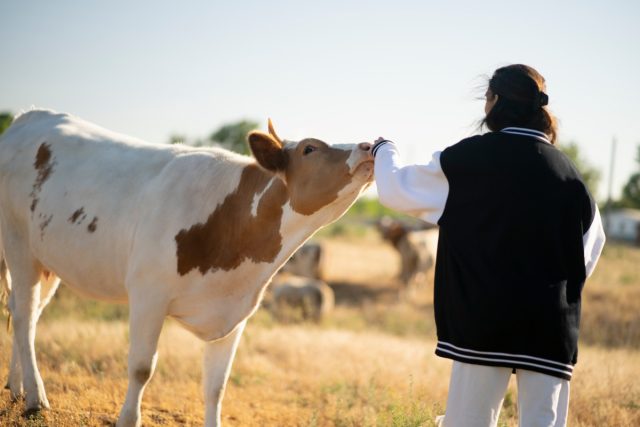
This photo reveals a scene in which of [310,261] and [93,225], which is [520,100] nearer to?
[93,225]

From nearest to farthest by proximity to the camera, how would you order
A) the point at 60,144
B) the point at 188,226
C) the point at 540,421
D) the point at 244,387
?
1. the point at 540,421
2. the point at 188,226
3. the point at 60,144
4. the point at 244,387

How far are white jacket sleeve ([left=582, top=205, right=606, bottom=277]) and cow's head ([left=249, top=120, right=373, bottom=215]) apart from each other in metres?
1.32

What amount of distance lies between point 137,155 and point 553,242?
10.5ft

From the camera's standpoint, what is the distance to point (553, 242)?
304cm

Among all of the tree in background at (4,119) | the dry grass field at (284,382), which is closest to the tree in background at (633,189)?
the dry grass field at (284,382)

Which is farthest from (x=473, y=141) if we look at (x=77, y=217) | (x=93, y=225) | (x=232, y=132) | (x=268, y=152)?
(x=232, y=132)

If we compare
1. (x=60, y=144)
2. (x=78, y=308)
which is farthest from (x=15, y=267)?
(x=78, y=308)

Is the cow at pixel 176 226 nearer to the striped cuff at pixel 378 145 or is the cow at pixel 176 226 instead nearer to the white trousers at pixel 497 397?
the striped cuff at pixel 378 145

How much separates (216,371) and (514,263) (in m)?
2.52

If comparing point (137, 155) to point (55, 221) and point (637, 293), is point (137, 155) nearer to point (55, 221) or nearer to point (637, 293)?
point (55, 221)

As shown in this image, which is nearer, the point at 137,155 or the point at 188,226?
the point at 188,226

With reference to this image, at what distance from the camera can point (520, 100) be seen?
322 cm

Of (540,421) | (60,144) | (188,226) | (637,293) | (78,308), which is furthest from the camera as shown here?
(637,293)

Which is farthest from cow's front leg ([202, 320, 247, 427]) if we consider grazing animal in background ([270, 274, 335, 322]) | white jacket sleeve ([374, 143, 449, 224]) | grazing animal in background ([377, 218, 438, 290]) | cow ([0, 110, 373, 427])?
grazing animal in background ([377, 218, 438, 290])
